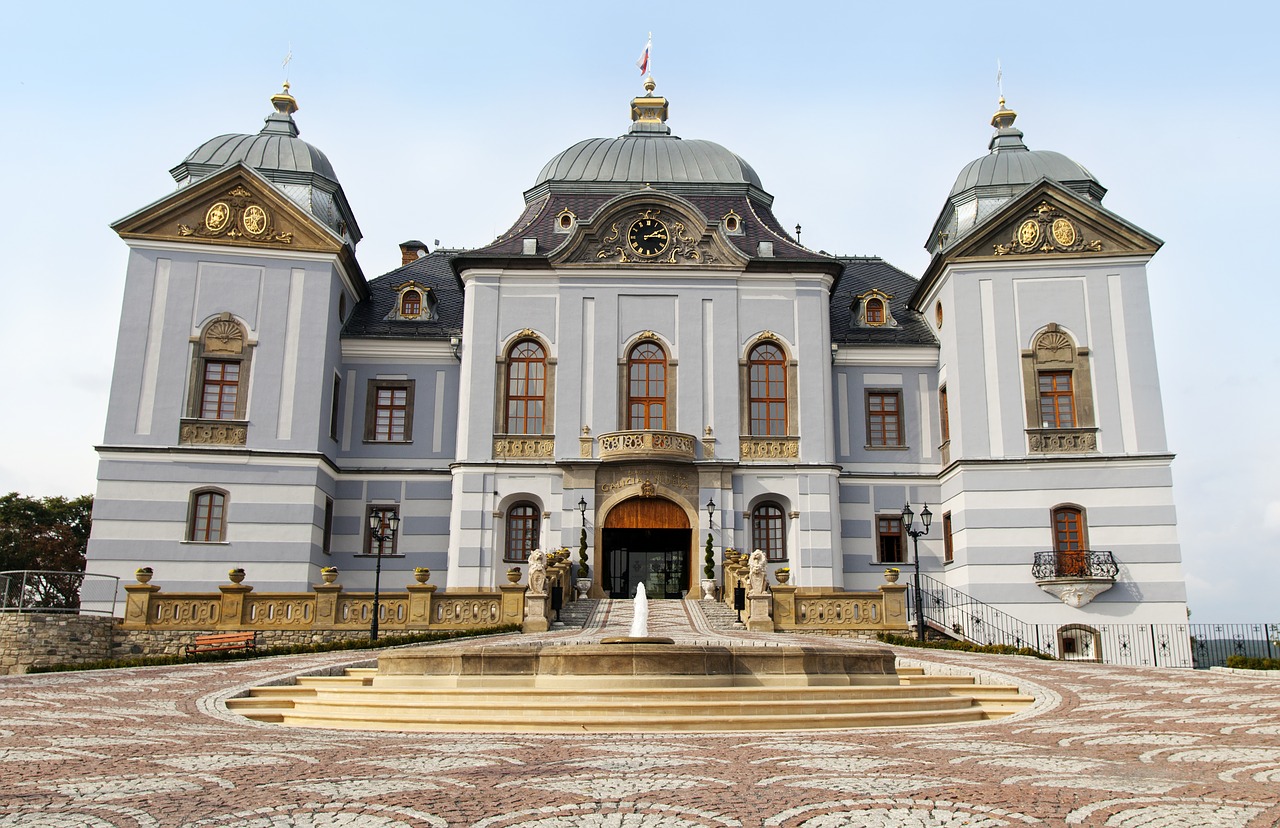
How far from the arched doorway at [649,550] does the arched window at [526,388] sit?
4.01 meters

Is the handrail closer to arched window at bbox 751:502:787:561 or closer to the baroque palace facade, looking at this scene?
the baroque palace facade

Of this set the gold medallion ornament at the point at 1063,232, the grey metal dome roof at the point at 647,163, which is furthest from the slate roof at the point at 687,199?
the gold medallion ornament at the point at 1063,232

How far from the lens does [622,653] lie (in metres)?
14.5

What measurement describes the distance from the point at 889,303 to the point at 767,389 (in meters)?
7.01

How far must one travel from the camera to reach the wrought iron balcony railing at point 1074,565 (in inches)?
1271

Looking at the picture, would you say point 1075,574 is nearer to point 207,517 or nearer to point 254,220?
→ point 207,517

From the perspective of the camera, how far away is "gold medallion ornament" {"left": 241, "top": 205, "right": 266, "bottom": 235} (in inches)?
1403

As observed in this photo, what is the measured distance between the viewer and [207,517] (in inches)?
1320

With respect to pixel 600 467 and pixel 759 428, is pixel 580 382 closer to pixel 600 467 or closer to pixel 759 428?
pixel 600 467

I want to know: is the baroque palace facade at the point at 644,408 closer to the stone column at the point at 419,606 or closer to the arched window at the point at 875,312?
the arched window at the point at 875,312

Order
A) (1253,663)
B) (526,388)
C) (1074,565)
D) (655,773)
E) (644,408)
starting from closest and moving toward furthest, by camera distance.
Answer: (655,773) → (1253,663) → (1074,565) → (644,408) → (526,388)

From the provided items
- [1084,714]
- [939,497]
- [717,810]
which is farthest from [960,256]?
[717,810]

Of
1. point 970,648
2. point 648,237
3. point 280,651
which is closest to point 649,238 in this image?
point 648,237

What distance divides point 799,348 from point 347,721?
24.4 metres
